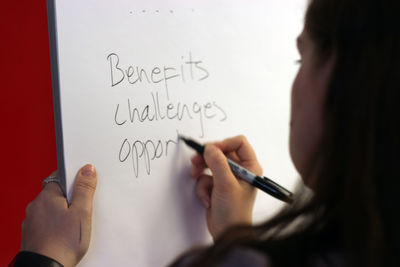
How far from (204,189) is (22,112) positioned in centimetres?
49

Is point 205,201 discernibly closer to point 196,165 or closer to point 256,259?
point 196,165

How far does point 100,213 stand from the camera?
62 centimetres

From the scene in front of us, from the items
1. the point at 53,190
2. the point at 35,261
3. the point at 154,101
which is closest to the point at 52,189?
the point at 53,190

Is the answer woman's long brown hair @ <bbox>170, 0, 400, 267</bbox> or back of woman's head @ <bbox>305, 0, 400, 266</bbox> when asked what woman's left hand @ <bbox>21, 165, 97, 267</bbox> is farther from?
back of woman's head @ <bbox>305, 0, 400, 266</bbox>

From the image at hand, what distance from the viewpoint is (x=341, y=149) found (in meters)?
0.42

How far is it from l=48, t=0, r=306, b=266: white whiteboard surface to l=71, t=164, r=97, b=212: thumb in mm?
12

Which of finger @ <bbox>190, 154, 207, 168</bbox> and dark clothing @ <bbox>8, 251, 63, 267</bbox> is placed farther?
finger @ <bbox>190, 154, 207, 168</bbox>

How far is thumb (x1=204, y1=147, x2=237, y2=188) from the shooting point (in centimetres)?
67

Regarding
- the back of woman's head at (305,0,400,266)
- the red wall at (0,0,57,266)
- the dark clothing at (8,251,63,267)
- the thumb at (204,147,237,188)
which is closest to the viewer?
the back of woman's head at (305,0,400,266)

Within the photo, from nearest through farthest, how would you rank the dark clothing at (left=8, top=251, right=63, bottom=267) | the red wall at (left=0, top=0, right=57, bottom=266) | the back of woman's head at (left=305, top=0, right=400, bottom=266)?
1. the back of woman's head at (left=305, top=0, right=400, bottom=266)
2. the dark clothing at (left=8, top=251, right=63, bottom=267)
3. the red wall at (left=0, top=0, right=57, bottom=266)

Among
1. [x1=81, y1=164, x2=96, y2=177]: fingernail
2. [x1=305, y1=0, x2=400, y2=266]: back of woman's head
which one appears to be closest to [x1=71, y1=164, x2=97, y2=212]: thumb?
[x1=81, y1=164, x2=96, y2=177]: fingernail

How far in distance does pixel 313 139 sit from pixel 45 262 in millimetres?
417

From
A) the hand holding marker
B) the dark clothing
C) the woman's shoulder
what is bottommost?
the dark clothing

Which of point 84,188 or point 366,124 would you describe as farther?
point 84,188
